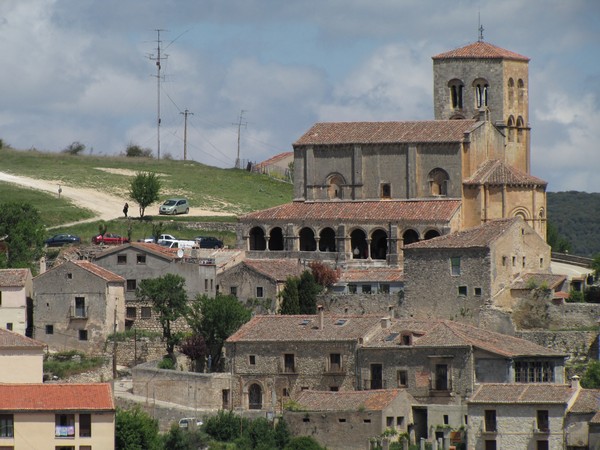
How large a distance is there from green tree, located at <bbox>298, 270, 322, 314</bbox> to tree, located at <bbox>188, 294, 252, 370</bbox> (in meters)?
3.77

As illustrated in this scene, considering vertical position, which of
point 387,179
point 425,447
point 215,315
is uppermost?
point 387,179

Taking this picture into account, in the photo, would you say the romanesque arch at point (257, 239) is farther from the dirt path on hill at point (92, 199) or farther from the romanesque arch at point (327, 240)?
the dirt path on hill at point (92, 199)

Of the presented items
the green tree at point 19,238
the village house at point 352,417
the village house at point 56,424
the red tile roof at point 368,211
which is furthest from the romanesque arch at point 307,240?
the village house at point 56,424

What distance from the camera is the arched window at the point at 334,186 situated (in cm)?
10638

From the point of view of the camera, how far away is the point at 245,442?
80.8 m

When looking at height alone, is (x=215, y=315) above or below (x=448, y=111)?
below

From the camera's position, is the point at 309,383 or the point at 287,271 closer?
the point at 309,383

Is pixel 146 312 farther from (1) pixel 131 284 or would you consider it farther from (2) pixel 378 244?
(2) pixel 378 244

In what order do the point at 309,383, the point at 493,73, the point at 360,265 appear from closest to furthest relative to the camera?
the point at 309,383
the point at 360,265
the point at 493,73

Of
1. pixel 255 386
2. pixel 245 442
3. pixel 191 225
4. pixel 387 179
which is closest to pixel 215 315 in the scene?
pixel 255 386

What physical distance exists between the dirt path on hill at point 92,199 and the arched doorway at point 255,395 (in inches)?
1360

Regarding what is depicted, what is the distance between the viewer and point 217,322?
89.8m

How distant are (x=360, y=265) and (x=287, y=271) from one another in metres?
4.95

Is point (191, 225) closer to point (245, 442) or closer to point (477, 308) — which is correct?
point (477, 308)
